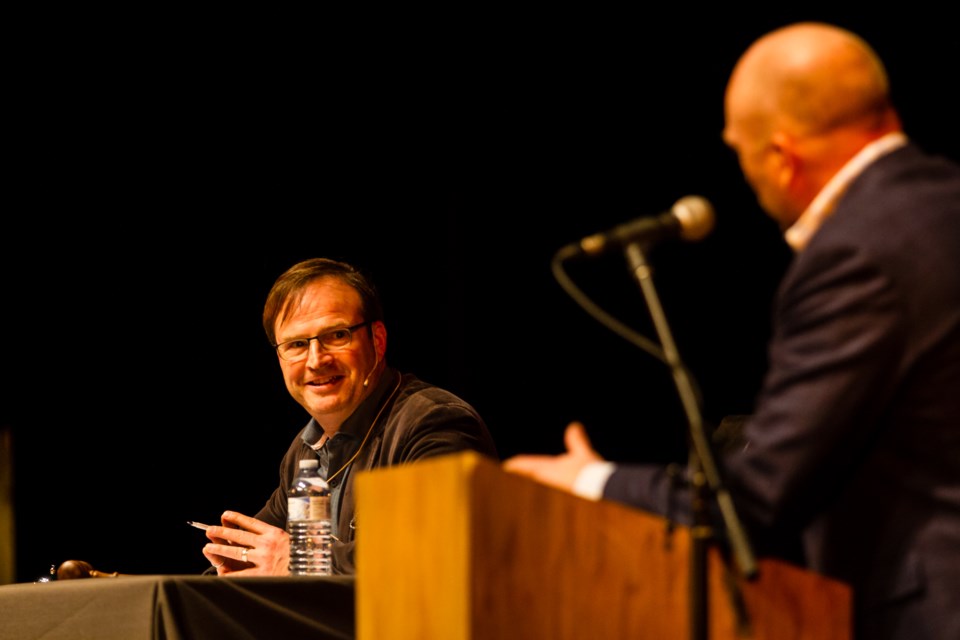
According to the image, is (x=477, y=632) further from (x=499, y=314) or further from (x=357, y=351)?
(x=499, y=314)

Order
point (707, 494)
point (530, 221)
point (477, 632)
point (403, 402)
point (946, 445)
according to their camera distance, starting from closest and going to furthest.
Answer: point (477, 632)
point (707, 494)
point (946, 445)
point (403, 402)
point (530, 221)

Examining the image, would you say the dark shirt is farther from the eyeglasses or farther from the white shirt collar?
the white shirt collar

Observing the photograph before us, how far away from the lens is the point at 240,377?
566cm

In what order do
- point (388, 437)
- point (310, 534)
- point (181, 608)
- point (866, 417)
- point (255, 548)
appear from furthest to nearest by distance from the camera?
1. point (388, 437)
2. point (310, 534)
3. point (255, 548)
4. point (181, 608)
5. point (866, 417)

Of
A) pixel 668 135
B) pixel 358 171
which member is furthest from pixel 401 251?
pixel 668 135

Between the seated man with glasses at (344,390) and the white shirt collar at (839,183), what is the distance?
5.61ft

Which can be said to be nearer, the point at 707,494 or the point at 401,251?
the point at 707,494

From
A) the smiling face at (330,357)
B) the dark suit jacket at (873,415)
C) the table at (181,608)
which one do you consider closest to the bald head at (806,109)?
the dark suit jacket at (873,415)

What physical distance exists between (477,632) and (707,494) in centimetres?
35

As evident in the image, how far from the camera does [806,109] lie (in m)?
1.83

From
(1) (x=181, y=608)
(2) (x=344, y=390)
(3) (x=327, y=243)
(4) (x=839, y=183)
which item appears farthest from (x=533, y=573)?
(3) (x=327, y=243)

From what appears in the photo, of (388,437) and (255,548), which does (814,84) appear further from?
(388,437)

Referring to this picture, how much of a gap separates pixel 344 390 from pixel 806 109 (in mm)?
2202

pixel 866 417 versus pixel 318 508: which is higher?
pixel 866 417
